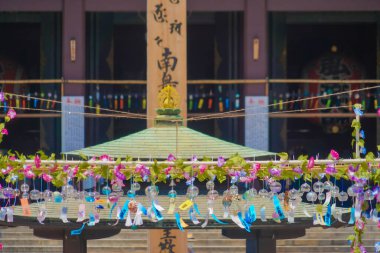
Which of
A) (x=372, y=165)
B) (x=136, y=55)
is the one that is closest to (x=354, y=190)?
(x=372, y=165)

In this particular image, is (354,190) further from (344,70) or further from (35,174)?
(344,70)

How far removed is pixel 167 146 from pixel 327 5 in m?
14.1

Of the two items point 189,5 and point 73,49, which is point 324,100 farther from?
point 73,49

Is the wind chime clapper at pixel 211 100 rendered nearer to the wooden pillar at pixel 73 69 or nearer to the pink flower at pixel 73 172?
the wooden pillar at pixel 73 69

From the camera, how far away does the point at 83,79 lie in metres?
28.2

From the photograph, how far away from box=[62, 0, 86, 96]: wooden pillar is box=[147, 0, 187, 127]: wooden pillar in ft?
10.8

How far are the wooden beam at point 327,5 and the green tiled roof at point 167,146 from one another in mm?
12591

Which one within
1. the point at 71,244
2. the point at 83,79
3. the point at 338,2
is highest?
the point at 338,2

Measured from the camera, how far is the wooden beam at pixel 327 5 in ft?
94.8

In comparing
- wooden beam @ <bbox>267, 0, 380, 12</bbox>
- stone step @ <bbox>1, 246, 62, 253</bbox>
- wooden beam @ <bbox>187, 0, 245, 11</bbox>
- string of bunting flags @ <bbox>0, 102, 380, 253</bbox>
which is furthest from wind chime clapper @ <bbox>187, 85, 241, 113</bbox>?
string of bunting flags @ <bbox>0, 102, 380, 253</bbox>

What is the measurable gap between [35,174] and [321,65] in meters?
20.4

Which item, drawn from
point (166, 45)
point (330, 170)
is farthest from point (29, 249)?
point (330, 170)

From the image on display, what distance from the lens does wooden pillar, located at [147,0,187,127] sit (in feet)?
82.4

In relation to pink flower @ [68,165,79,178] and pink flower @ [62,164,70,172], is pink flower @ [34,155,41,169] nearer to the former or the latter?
pink flower @ [62,164,70,172]
